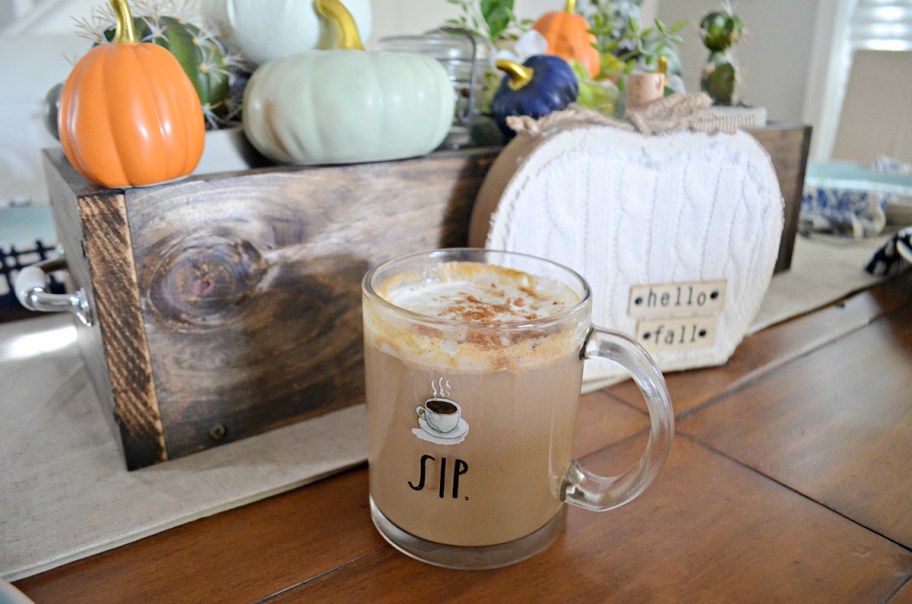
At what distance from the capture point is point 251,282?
515mm

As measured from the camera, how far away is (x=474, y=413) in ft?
1.20

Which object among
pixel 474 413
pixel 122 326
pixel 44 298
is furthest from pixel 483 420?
pixel 44 298

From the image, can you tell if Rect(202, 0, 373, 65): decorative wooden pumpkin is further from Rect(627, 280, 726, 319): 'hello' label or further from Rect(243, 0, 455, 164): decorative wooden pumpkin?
Rect(627, 280, 726, 319): 'hello' label

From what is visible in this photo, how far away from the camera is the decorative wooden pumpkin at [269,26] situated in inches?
21.6

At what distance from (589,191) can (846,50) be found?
2.39 m

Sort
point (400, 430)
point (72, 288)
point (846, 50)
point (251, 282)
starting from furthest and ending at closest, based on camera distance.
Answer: point (846, 50) → point (72, 288) → point (251, 282) → point (400, 430)

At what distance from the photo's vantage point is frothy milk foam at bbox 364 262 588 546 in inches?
14.1

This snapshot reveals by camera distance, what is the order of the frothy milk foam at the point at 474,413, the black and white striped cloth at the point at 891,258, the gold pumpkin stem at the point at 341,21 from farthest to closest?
the black and white striped cloth at the point at 891,258, the gold pumpkin stem at the point at 341,21, the frothy milk foam at the point at 474,413

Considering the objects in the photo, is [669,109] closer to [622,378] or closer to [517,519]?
[622,378]

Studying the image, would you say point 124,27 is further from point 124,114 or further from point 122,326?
point 122,326

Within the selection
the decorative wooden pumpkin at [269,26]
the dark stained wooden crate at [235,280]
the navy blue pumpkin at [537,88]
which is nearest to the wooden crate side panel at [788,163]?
the navy blue pumpkin at [537,88]

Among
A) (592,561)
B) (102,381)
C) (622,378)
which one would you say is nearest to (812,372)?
(622,378)

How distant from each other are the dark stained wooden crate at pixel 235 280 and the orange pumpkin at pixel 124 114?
18 mm

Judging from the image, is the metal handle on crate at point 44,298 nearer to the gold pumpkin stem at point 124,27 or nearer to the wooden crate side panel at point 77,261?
the wooden crate side panel at point 77,261
